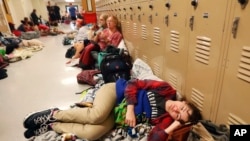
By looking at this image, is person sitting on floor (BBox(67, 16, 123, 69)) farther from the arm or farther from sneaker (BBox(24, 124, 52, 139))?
the arm

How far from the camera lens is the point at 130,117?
4.93 ft

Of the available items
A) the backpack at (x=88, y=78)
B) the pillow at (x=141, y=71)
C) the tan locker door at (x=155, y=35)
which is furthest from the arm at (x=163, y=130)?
the backpack at (x=88, y=78)

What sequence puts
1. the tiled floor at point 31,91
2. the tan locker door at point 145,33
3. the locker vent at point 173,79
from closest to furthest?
the locker vent at point 173,79 → the tiled floor at point 31,91 → the tan locker door at point 145,33

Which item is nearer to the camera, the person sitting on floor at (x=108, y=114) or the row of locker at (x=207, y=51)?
the row of locker at (x=207, y=51)

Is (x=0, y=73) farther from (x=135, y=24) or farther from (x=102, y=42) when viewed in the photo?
(x=135, y=24)

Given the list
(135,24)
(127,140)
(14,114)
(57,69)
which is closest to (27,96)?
(14,114)

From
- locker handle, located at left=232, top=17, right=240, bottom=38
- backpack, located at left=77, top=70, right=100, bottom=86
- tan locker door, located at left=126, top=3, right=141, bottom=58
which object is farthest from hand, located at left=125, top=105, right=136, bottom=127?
tan locker door, located at left=126, top=3, right=141, bottom=58

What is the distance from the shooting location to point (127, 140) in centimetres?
151

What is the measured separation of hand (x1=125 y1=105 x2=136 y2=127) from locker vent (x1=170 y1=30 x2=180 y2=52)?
684 mm

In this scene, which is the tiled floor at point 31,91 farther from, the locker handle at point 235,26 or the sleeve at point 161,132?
the locker handle at point 235,26

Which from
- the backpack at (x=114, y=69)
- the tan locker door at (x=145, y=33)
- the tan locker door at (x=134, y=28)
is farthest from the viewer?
the tan locker door at (x=134, y=28)

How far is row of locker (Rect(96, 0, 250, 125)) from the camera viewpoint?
39.0 inches

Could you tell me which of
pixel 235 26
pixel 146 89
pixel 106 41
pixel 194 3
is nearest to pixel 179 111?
pixel 146 89

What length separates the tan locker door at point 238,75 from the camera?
94 centimetres
